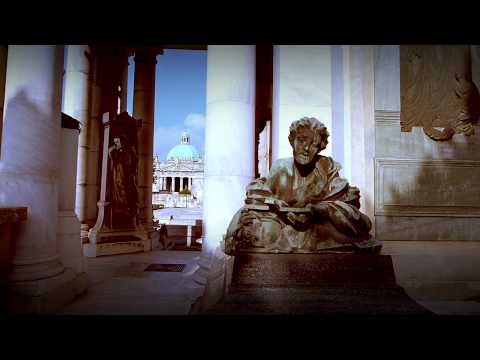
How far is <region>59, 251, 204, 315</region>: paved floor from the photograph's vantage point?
3494mm

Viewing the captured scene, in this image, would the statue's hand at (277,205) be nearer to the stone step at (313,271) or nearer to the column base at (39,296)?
the stone step at (313,271)

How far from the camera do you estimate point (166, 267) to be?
19.8ft

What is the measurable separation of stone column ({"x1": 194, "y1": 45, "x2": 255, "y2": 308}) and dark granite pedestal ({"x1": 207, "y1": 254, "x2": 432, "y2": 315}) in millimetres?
1890

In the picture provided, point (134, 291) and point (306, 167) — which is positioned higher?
point (306, 167)

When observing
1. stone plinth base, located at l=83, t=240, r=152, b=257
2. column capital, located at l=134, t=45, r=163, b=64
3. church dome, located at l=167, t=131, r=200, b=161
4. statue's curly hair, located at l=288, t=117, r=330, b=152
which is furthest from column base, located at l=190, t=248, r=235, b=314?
church dome, located at l=167, t=131, r=200, b=161

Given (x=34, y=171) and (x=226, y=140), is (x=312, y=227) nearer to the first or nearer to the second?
(x=226, y=140)

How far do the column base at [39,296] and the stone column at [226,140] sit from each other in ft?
6.27

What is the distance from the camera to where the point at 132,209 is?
8.40 m

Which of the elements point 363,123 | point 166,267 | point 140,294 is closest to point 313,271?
point 140,294

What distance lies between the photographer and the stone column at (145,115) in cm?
1009

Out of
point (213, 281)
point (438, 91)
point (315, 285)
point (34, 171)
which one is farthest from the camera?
point (438, 91)

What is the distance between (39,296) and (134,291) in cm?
127

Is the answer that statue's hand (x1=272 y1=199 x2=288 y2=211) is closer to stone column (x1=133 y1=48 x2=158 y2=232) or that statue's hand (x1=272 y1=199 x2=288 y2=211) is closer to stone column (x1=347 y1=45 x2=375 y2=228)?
stone column (x1=347 y1=45 x2=375 y2=228)

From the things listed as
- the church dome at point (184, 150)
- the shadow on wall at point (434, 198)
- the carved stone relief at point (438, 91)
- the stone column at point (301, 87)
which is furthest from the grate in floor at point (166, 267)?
the church dome at point (184, 150)
